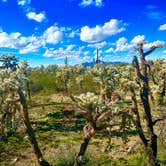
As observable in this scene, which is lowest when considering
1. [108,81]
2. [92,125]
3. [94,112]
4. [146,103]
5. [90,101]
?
[92,125]

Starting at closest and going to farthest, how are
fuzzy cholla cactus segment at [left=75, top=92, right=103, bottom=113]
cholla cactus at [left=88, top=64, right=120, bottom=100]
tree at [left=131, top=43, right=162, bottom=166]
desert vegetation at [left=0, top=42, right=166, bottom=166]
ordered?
1. fuzzy cholla cactus segment at [left=75, top=92, right=103, bottom=113]
2. desert vegetation at [left=0, top=42, right=166, bottom=166]
3. tree at [left=131, top=43, right=162, bottom=166]
4. cholla cactus at [left=88, top=64, right=120, bottom=100]

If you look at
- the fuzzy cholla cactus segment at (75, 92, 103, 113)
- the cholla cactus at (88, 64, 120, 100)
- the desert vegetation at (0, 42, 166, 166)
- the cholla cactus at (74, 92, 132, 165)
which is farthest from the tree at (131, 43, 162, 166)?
the fuzzy cholla cactus segment at (75, 92, 103, 113)

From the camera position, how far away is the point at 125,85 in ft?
65.2

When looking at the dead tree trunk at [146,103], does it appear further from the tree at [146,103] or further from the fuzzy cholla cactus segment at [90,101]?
the fuzzy cholla cactus segment at [90,101]

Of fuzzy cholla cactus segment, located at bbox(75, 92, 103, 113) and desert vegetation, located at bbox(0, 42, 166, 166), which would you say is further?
desert vegetation, located at bbox(0, 42, 166, 166)

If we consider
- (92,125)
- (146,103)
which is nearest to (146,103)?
(146,103)

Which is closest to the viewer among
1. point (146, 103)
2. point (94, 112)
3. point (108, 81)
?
point (94, 112)

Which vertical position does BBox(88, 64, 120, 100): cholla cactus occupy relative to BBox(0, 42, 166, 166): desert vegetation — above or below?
above

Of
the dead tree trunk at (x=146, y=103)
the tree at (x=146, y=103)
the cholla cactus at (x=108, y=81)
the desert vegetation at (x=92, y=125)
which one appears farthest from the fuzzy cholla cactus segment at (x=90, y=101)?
the dead tree trunk at (x=146, y=103)

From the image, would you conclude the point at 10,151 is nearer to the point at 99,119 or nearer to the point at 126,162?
the point at 126,162

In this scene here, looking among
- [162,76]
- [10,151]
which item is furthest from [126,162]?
[162,76]

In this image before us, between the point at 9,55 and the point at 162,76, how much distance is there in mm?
38603

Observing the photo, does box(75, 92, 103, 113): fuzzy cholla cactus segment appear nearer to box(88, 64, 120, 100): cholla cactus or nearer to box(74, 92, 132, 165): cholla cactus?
box(74, 92, 132, 165): cholla cactus

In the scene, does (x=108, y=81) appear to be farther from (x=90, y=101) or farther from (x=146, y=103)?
(x=90, y=101)
